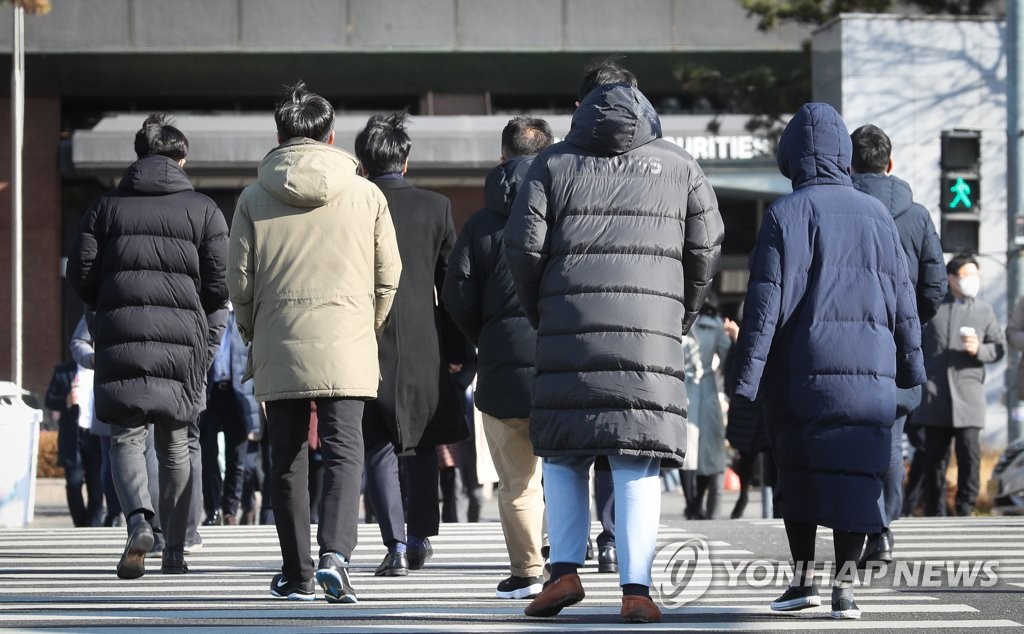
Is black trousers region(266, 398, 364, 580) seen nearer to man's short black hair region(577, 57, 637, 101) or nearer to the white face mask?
man's short black hair region(577, 57, 637, 101)

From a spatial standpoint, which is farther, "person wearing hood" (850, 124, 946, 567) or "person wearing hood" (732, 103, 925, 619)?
"person wearing hood" (850, 124, 946, 567)

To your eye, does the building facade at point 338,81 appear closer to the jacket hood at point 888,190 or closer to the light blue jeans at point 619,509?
the jacket hood at point 888,190

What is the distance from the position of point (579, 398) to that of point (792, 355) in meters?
0.91

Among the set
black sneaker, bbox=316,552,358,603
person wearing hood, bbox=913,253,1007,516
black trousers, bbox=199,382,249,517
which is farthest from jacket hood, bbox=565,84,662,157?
person wearing hood, bbox=913,253,1007,516

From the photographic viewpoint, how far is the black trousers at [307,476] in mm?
6355

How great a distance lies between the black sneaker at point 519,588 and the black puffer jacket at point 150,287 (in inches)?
69.0

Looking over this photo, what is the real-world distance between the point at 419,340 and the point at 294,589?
1.52 m

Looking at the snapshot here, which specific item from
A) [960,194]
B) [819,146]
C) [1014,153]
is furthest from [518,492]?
[1014,153]

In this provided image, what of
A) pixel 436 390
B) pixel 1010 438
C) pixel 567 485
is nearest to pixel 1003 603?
pixel 567 485

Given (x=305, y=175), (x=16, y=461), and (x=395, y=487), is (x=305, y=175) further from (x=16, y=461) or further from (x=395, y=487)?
(x=16, y=461)

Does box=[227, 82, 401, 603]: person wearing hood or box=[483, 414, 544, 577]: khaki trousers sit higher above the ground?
box=[227, 82, 401, 603]: person wearing hood

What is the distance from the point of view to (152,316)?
24.1ft

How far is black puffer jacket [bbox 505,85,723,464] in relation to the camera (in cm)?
561

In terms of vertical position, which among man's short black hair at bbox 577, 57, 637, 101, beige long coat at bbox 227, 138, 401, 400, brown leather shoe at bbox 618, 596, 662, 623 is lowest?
brown leather shoe at bbox 618, 596, 662, 623
